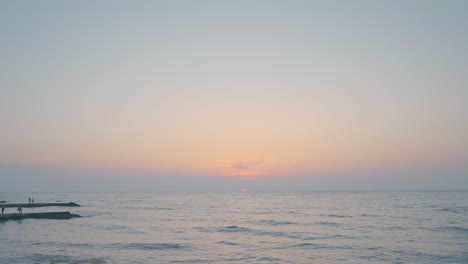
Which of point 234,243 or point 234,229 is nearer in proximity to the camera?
point 234,243

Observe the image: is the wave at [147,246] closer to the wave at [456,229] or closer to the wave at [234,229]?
the wave at [234,229]

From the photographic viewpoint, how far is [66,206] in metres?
98.4

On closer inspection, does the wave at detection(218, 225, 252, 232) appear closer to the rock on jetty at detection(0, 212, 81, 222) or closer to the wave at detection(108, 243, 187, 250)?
the wave at detection(108, 243, 187, 250)

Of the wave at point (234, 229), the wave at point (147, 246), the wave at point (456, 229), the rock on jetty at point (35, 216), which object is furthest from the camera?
the rock on jetty at point (35, 216)

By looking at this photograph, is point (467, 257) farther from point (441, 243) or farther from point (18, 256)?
point (18, 256)

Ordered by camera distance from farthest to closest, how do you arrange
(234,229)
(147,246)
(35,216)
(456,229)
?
(35,216) → (234,229) → (456,229) → (147,246)

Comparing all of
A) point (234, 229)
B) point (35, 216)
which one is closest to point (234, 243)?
point (234, 229)

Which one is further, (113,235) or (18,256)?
(113,235)

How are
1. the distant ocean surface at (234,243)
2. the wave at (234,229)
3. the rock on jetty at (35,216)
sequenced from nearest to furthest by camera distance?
the distant ocean surface at (234,243) < the wave at (234,229) < the rock on jetty at (35,216)

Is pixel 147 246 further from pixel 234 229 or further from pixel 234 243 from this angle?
pixel 234 229

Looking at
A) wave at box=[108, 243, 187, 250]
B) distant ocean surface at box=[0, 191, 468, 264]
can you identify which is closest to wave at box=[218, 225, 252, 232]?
distant ocean surface at box=[0, 191, 468, 264]

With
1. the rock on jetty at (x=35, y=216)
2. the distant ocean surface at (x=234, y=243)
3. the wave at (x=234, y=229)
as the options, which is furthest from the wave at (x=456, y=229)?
the rock on jetty at (x=35, y=216)

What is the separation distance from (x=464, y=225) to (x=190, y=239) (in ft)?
126

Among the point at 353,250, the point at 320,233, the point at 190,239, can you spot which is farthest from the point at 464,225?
the point at 190,239
